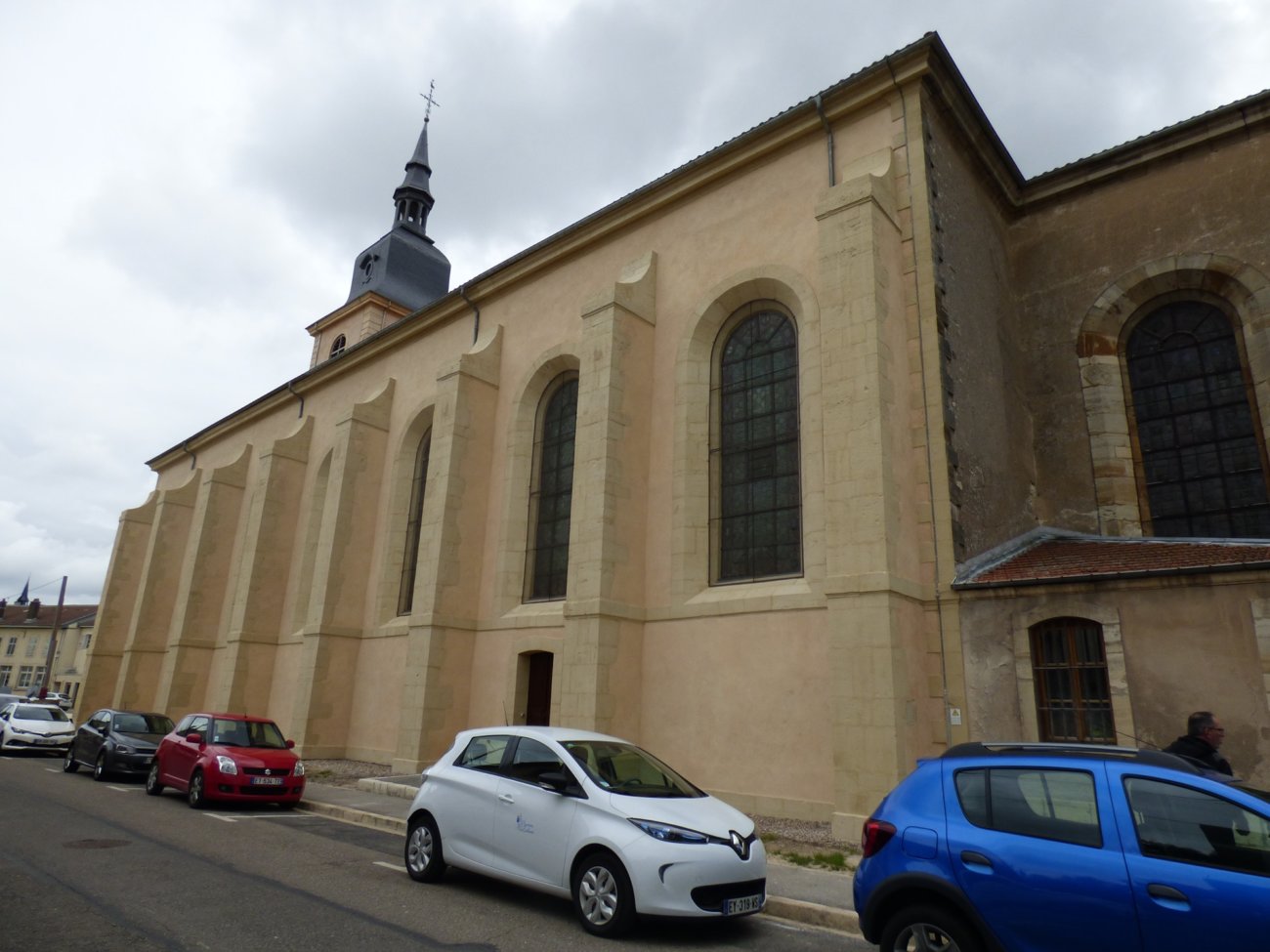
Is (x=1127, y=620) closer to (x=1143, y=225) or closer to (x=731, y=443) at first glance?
(x=731, y=443)

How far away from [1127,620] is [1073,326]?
6793 mm

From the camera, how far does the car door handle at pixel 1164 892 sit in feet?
11.8

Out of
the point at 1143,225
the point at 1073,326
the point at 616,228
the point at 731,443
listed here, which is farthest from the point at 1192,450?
the point at 616,228

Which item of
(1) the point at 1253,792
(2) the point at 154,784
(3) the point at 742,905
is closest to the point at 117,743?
(2) the point at 154,784

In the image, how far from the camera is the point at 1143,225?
13.4m

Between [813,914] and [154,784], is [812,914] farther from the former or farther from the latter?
[154,784]

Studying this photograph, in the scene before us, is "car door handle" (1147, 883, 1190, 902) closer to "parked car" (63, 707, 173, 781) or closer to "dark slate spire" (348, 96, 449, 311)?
"parked car" (63, 707, 173, 781)

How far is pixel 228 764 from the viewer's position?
1109 cm

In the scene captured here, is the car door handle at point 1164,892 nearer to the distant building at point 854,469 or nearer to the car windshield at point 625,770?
the car windshield at point 625,770

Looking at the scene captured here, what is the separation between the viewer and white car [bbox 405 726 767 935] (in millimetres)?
5552

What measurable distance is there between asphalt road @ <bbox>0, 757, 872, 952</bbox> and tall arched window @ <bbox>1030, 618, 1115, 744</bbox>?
4.73 meters

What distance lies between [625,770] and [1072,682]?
5.74 meters

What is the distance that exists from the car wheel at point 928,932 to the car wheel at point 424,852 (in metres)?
4.09

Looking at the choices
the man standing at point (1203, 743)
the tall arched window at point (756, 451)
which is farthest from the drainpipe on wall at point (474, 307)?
the man standing at point (1203, 743)
